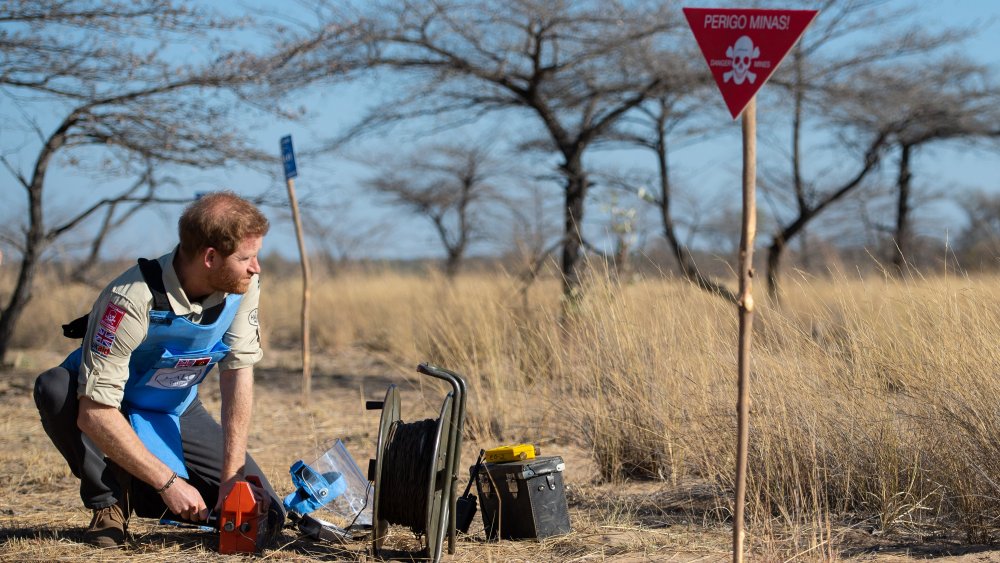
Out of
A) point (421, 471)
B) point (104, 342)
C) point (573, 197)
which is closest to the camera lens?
point (104, 342)

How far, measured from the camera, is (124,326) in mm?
3545

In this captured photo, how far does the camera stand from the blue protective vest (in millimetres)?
3730

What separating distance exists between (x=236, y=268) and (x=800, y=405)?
256 centimetres

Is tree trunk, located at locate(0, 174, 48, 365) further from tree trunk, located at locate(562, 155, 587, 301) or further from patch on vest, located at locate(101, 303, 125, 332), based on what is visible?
patch on vest, located at locate(101, 303, 125, 332)

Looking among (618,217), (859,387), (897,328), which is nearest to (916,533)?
(859,387)

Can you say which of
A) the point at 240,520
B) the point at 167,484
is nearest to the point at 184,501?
the point at 167,484

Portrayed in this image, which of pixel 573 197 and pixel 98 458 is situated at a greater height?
pixel 573 197

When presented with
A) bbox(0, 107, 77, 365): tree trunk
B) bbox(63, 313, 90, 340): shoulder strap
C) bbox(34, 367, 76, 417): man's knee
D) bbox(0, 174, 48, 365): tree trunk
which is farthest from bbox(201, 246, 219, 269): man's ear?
bbox(0, 174, 48, 365): tree trunk

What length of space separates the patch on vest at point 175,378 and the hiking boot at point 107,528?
21.0 inches

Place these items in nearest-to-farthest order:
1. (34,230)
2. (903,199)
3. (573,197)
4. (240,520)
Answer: (240,520)
(34,230)
(573,197)
(903,199)

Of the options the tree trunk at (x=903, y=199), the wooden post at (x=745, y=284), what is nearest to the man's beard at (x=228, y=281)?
the wooden post at (x=745, y=284)

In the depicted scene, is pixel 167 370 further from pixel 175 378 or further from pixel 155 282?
pixel 155 282

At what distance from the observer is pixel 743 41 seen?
10.5 feet

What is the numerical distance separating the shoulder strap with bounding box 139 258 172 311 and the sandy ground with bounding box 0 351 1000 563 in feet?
3.29
